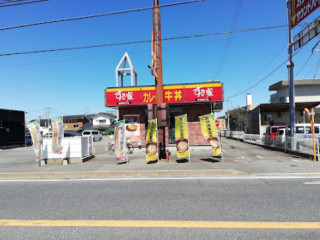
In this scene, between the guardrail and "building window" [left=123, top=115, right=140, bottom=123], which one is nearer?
the guardrail

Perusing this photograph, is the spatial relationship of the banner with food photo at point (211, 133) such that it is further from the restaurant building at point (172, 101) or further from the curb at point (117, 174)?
the restaurant building at point (172, 101)

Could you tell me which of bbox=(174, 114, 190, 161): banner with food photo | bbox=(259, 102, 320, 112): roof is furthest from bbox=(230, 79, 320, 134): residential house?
bbox=(174, 114, 190, 161): banner with food photo

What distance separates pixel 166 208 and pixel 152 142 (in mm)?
5960

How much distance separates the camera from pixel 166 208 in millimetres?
4492

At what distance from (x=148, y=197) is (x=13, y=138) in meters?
28.2

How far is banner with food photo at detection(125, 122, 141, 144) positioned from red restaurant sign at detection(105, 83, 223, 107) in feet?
6.21

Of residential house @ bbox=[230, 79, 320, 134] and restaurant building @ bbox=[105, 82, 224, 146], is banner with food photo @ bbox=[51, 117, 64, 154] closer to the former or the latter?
restaurant building @ bbox=[105, 82, 224, 146]

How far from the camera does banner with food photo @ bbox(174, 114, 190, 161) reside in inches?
407

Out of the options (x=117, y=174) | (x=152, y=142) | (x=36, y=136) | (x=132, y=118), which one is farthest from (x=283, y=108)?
(x=36, y=136)

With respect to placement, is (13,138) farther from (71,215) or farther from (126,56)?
(71,215)

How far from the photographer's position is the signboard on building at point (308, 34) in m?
10.2

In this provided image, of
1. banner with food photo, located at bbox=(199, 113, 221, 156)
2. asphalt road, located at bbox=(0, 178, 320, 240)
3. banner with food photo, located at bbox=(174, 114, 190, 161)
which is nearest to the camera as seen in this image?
asphalt road, located at bbox=(0, 178, 320, 240)

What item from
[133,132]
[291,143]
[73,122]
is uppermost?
[73,122]

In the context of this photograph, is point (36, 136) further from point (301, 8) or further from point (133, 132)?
point (301, 8)
